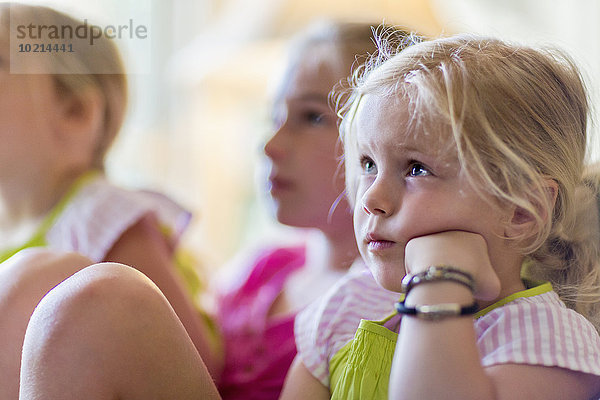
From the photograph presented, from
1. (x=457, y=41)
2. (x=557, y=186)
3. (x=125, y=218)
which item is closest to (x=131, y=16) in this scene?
(x=125, y=218)

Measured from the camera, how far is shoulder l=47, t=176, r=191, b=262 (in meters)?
0.80

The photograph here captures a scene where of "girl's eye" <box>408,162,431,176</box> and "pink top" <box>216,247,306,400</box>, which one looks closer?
"girl's eye" <box>408,162,431,176</box>

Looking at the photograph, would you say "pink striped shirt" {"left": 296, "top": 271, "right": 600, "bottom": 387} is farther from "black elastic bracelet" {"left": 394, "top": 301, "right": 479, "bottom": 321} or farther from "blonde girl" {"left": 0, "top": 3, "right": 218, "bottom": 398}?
"blonde girl" {"left": 0, "top": 3, "right": 218, "bottom": 398}

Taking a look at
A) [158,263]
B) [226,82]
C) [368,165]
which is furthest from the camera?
[226,82]

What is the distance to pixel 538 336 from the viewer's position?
1.57 ft

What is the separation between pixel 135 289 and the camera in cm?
49

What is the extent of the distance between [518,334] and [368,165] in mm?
171

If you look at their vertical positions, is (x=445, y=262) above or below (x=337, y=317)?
above

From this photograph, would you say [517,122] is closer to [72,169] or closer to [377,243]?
[377,243]

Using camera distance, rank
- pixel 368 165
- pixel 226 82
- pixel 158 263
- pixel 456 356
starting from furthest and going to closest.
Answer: pixel 226 82, pixel 158 263, pixel 368 165, pixel 456 356

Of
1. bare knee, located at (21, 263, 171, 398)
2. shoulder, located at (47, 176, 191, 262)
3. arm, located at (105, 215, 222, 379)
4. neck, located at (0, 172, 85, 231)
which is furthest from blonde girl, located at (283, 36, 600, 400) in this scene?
neck, located at (0, 172, 85, 231)

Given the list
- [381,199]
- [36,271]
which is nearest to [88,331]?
[36,271]

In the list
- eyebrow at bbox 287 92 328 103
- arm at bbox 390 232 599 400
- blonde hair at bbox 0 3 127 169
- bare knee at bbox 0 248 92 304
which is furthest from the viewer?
eyebrow at bbox 287 92 328 103

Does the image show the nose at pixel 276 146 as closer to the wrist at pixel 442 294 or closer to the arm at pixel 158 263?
the arm at pixel 158 263
